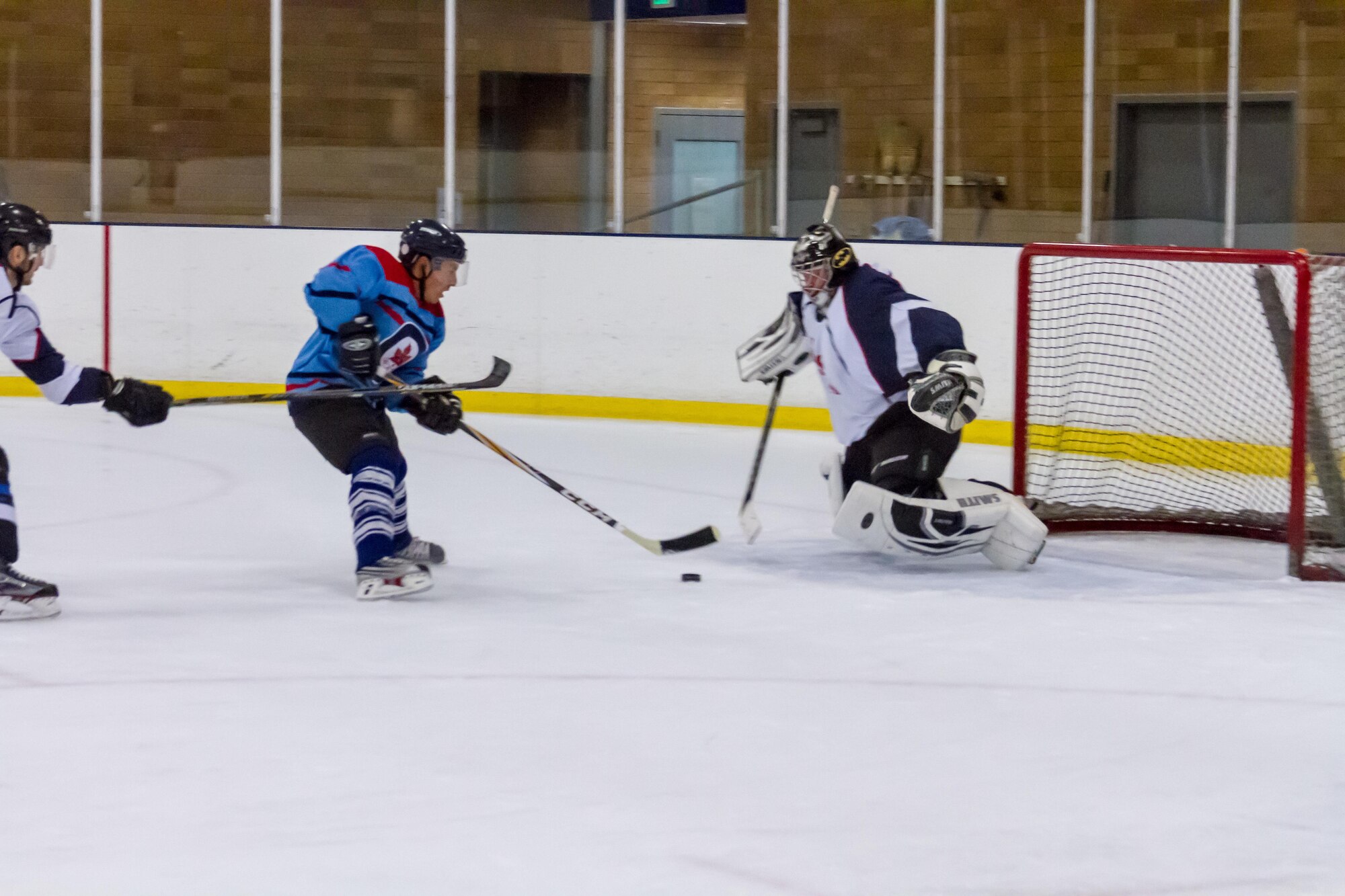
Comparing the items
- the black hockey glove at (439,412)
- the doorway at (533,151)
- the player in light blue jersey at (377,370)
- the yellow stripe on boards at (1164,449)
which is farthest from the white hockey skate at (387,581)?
the doorway at (533,151)

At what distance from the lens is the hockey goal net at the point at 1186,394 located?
4.22 meters

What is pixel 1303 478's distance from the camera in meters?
4.03

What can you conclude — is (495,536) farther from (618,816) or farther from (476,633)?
(618,816)

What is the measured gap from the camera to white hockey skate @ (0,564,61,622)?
3.38 meters

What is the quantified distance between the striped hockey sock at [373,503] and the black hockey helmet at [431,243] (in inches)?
18.0

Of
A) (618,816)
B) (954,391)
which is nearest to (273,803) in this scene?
(618,816)

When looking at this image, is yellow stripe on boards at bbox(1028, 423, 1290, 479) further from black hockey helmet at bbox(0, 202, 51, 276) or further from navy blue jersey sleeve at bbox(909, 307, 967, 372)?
black hockey helmet at bbox(0, 202, 51, 276)

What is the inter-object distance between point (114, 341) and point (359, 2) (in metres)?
1.96

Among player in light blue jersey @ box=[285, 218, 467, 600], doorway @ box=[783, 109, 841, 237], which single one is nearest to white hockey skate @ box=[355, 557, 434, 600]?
player in light blue jersey @ box=[285, 218, 467, 600]

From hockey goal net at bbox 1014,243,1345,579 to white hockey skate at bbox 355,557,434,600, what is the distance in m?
1.79

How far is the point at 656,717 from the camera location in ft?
9.14

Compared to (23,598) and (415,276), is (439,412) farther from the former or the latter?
(23,598)

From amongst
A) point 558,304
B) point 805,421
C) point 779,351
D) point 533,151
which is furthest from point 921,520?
point 533,151

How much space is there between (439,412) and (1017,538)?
1426 mm
